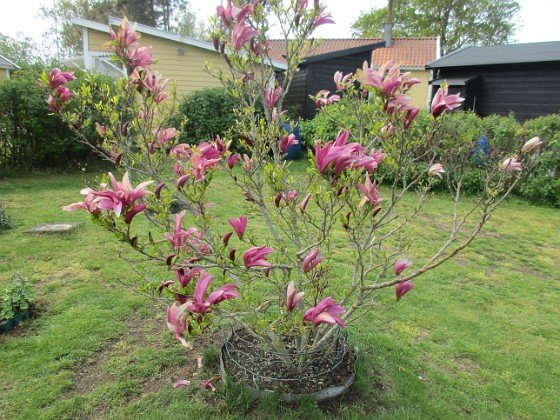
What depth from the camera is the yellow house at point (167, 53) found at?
1028cm

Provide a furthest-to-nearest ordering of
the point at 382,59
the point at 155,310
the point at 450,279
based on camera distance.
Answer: the point at 382,59 → the point at 450,279 → the point at 155,310

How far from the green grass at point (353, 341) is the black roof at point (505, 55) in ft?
33.3

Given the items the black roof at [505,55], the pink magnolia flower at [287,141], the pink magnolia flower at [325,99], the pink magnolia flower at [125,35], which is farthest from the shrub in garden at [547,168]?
the pink magnolia flower at [125,35]

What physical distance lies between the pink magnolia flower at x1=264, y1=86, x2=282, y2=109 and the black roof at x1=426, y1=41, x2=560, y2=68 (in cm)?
1202

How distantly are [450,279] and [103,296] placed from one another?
329 centimetres

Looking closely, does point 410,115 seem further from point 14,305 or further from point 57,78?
point 14,305

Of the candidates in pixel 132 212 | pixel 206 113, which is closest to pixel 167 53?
pixel 206 113

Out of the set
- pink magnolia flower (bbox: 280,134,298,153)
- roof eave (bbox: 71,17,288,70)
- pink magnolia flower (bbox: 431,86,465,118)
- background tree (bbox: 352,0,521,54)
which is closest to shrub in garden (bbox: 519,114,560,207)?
pink magnolia flower (bbox: 431,86,465,118)

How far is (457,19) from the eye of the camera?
29.8 metres

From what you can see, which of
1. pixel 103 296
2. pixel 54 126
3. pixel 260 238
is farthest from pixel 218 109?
pixel 103 296

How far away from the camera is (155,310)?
9.66ft

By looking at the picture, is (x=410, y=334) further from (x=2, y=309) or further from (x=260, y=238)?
Answer: (x=2, y=309)

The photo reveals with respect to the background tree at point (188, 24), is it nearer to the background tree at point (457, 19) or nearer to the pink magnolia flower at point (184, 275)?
the background tree at point (457, 19)

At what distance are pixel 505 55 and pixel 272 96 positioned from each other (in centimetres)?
1415
